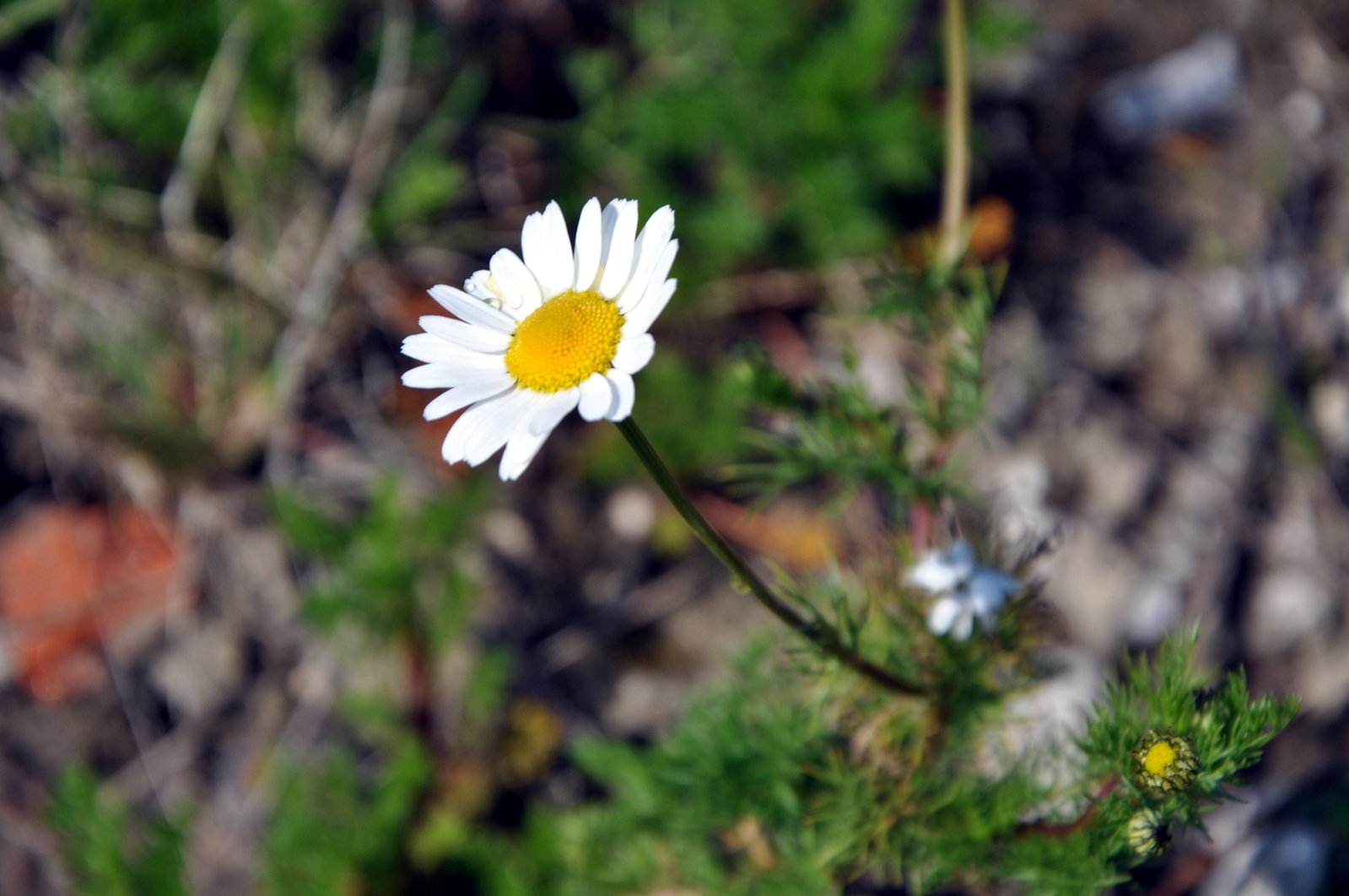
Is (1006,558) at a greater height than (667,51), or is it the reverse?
(667,51)

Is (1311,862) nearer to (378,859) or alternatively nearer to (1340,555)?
(1340,555)

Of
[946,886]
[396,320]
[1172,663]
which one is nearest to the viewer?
[1172,663]

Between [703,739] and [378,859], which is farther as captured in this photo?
[378,859]

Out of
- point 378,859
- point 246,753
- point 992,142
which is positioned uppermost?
point 992,142

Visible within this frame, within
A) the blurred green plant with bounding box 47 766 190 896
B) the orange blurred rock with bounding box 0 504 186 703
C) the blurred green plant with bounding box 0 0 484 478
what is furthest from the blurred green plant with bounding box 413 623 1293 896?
the blurred green plant with bounding box 0 0 484 478

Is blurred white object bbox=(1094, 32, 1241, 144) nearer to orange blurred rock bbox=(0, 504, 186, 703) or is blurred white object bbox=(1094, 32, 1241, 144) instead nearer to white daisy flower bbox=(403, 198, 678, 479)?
white daisy flower bbox=(403, 198, 678, 479)

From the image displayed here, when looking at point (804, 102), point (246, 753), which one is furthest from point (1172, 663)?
point (246, 753)

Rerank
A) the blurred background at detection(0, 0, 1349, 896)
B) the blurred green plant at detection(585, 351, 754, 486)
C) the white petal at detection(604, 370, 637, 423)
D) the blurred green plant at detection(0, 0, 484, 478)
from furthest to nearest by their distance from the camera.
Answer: the blurred green plant at detection(0, 0, 484, 478), the blurred green plant at detection(585, 351, 754, 486), the blurred background at detection(0, 0, 1349, 896), the white petal at detection(604, 370, 637, 423)
